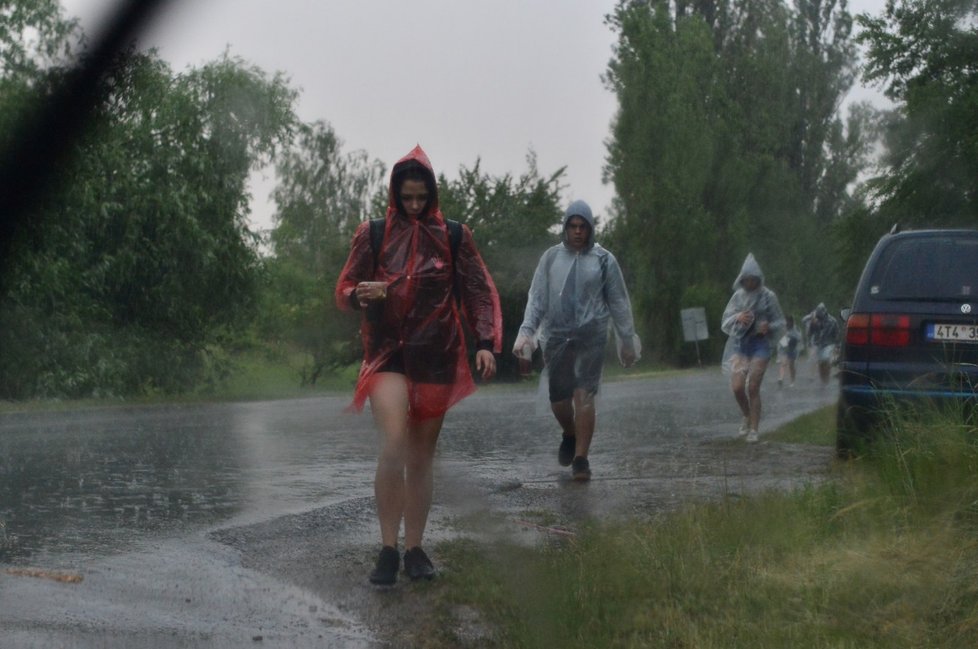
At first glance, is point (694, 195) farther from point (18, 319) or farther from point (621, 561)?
point (621, 561)

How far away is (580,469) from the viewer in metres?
9.49

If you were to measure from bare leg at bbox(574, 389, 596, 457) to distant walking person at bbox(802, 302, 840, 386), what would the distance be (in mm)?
17285

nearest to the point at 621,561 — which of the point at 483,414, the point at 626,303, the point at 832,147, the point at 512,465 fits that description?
the point at 626,303

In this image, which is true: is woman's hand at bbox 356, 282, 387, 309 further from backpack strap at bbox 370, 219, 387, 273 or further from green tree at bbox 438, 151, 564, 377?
green tree at bbox 438, 151, 564, 377

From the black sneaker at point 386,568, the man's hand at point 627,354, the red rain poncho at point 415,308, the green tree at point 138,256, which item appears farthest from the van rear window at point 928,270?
the green tree at point 138,256

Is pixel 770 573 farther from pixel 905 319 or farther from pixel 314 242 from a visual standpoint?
pixel 314 242

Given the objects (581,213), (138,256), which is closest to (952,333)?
(581,213)

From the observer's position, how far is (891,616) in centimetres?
496

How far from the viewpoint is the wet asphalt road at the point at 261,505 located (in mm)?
5180

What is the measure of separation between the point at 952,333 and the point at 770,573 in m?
4.22

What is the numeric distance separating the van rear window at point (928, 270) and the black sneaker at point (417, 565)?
4.78 m

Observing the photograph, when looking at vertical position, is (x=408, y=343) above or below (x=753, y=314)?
below

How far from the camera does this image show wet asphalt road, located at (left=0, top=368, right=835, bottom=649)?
518cm

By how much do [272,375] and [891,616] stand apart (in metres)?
43.3
